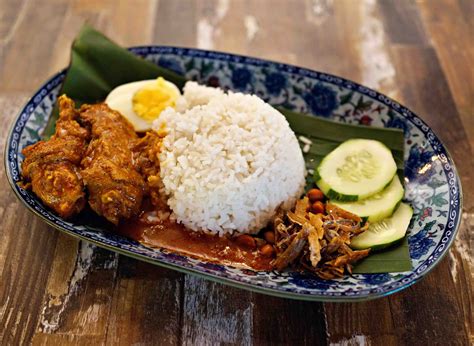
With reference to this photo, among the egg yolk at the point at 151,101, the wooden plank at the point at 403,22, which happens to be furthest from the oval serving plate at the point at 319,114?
the wooden plank at the point at 403,22

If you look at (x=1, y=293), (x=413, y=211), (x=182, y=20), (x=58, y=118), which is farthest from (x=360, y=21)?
(x=1, y=293)

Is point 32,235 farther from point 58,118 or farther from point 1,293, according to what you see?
point 58,118

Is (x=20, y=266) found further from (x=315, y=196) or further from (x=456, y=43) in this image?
(x=456, y=43)

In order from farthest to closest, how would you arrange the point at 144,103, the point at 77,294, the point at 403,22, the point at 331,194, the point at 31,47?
the point at 403,22 → the point at 31,47 → the point at 144,103 → the point at 331,194 → the point at 77,294

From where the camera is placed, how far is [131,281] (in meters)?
3.33

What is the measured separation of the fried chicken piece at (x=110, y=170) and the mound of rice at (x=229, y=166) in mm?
251

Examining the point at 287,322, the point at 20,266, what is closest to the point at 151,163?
the point at 20,266

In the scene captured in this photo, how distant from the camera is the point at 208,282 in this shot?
3342 mm

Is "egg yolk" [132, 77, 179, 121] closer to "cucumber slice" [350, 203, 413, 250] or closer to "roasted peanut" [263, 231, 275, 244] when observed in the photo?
"roasted peanut" [263, 231, 275, 244]

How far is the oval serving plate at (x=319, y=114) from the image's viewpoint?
2953 mm

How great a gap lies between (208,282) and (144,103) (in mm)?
1526

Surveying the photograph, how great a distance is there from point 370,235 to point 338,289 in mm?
590

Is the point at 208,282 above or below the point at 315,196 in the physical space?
below

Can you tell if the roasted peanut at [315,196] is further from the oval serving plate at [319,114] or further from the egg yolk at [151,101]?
the egg yolk at [151,101]
